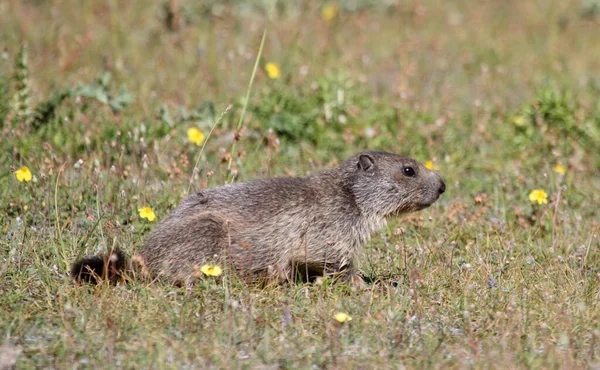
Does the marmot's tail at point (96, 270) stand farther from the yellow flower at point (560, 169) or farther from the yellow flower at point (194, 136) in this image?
the yellow flower at point (560, 169)

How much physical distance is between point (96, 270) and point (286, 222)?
4.07ft

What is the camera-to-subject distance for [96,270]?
512cm

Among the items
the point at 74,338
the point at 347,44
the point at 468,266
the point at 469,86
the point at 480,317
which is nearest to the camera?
the point at 74,338

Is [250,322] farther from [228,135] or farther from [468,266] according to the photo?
[228,135]

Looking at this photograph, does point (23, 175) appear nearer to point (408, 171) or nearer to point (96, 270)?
point (96, 270)

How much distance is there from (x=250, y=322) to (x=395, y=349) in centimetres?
78

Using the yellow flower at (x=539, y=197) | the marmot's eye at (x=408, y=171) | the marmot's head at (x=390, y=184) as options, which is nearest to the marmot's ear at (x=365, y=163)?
the marmot's head at (x=390, y=184)

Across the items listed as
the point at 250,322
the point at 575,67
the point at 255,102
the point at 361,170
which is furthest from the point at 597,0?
the point at 250,322

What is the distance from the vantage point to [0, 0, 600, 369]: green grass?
453cm

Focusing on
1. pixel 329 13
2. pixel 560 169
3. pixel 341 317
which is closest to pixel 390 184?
pixel 341 317

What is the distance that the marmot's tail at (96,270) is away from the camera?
199 inches

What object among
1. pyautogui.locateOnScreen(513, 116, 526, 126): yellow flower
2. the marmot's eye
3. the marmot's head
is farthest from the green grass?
the marmot's eye

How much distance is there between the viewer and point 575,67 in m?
10.2

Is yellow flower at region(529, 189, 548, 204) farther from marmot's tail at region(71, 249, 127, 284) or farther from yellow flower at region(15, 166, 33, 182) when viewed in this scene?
yellow flower at region(15, 166, 33, 182)
